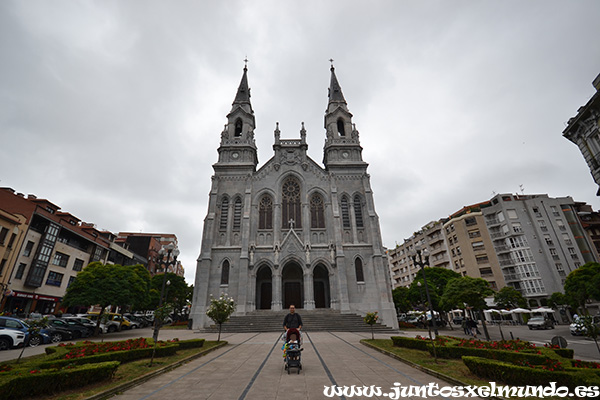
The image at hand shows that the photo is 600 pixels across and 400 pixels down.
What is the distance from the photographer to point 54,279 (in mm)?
32031

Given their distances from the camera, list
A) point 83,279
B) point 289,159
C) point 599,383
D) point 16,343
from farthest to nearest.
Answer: point 289,159 → point 83,279 → point 16,343 → point 599,383

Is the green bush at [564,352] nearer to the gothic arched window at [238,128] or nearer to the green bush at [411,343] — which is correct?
the green bush at [411,343]

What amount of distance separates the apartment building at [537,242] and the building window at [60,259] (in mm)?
62969

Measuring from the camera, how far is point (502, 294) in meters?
34.8

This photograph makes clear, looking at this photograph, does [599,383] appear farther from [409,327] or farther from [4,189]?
[4,189]

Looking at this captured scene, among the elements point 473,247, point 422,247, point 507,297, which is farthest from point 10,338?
point 422,247

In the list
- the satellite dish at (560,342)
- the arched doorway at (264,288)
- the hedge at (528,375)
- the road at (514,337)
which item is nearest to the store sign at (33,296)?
the road at (514,337)

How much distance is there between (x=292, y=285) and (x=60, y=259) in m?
28.2

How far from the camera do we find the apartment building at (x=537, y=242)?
4109cm

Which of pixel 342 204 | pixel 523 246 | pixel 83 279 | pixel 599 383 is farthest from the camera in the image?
pixel 523 246

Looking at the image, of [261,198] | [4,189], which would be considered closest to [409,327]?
[261,198]

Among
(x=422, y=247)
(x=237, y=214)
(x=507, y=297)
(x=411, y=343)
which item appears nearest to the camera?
(x=411, y=343)

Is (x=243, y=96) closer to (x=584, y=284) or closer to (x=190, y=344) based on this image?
(x=190, y=344)

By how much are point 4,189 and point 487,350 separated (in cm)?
4200
